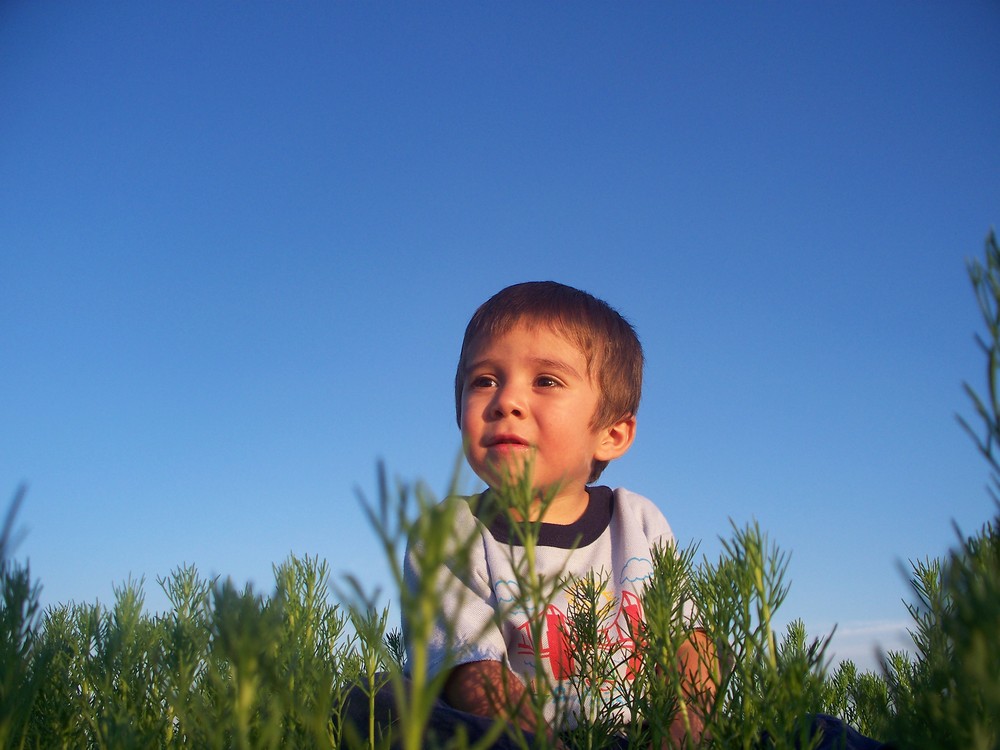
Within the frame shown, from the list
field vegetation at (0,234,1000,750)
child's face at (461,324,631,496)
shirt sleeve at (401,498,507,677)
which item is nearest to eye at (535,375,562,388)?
child's face at (461,324,631,496)

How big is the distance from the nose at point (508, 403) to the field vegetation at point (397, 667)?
1.05 metres

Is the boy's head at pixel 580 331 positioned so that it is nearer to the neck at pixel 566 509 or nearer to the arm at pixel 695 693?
the neck at pixel 566 509

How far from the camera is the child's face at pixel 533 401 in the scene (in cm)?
256

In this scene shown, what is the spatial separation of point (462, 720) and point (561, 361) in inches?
57.3

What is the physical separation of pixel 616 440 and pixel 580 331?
23.2 inches

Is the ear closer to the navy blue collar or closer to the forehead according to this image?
the navy blue collar

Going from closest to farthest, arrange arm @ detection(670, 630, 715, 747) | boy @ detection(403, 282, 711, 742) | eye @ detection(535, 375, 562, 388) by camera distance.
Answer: arm @ detection(670, 630, 715, 747), boy @ detection(403, 282, 711, 742), eye @ detection(535, 375, 562, 388)

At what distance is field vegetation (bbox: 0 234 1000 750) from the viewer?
20.2 inches

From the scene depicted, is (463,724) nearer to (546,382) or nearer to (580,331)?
(546,382)

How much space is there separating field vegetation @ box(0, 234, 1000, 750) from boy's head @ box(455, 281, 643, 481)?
1.38m

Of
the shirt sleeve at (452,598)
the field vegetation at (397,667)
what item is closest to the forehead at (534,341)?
the shirt sleeve at (452,598)

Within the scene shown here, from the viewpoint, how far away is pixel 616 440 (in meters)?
3.28

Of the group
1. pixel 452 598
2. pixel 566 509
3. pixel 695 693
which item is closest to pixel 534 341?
pixel 566 509

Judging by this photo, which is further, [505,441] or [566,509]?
[566,509]
